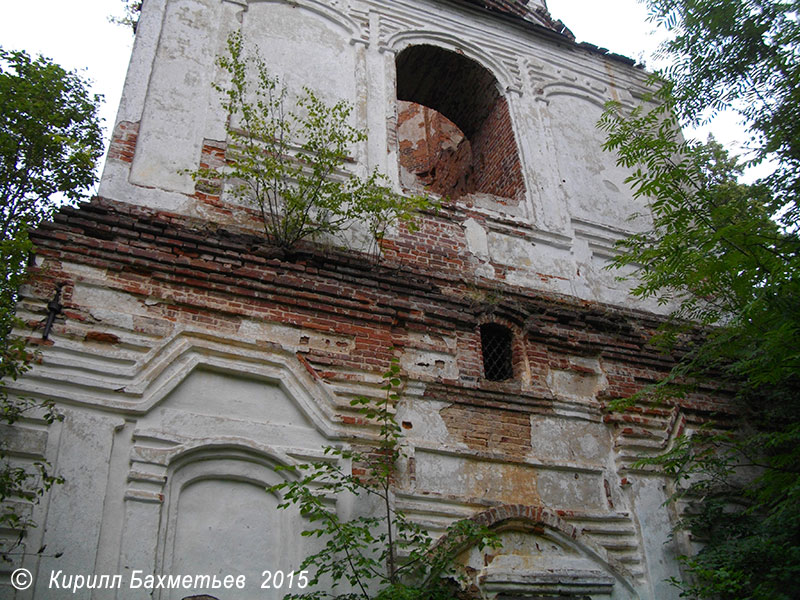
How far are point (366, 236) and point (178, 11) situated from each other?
10.8 ft

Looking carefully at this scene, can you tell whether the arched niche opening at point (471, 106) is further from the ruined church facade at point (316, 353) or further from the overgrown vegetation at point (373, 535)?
the overgrown vegetation at point (373, 535)

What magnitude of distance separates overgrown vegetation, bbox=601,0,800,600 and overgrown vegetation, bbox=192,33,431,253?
7.93 ft

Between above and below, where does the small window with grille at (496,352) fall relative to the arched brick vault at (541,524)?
above

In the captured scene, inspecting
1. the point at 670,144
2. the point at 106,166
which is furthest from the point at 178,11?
the point at 670,144

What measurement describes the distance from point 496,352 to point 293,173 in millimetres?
2594

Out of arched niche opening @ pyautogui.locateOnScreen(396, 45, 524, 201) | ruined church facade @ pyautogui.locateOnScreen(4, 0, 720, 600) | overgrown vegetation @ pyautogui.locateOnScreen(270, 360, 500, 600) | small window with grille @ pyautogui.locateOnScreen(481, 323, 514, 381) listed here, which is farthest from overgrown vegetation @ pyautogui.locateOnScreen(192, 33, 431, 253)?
overgrown vegetation @ pyautogui.locateOnScreen(270, 360, 500, 600)

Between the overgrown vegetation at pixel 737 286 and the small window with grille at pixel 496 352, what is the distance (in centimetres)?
134

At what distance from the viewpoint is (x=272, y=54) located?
306 inches

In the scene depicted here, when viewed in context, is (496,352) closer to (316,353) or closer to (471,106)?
(316,353)

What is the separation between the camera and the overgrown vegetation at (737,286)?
5.36 metres

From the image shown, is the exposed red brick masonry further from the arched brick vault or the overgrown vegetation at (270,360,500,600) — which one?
the overgrown vegetation at (270,360,500,600)

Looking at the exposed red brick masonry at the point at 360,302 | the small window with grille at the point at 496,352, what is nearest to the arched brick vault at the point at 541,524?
the exposed red brick masonry at the point at 360,302

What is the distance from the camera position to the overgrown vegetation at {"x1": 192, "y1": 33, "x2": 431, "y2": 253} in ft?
20.8

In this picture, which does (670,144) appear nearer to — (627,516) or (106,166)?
(627,516)
